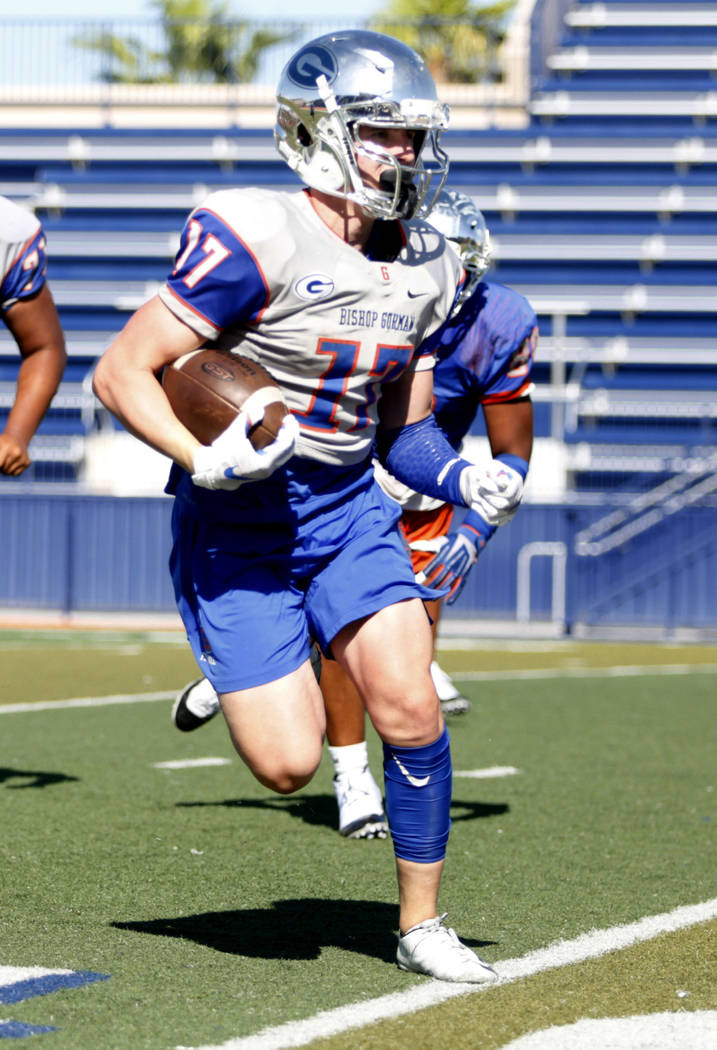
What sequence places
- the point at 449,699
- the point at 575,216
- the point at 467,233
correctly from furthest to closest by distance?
the point at 575,216 < the point at 449,699 < the point at 467,233

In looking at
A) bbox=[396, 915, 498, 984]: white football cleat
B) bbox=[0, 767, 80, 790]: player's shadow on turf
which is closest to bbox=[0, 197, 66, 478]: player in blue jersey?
bbox=[0, 767, 80, 790]: player's shadow on turf

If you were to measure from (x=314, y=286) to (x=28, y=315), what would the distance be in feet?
5.59

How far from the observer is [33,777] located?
5961 mm

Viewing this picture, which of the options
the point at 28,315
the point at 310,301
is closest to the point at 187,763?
the point at 28,315

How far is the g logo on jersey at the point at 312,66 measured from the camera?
3348 millimetres

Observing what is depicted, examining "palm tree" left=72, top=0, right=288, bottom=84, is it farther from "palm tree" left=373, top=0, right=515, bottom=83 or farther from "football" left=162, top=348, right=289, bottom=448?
"football" left=162, top=348, right=289, bottom=448

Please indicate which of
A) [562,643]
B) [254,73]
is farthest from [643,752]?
[254,73]

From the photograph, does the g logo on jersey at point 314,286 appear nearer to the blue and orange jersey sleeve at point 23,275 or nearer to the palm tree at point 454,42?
the blue and orange jersey sleeve at point 23,275

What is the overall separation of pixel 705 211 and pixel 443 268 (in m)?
18.4

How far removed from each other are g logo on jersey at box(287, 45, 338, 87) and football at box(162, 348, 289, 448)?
2.12 feet

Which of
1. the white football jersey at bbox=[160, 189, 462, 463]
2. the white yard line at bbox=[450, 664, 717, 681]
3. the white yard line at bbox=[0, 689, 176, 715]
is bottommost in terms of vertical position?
the white yard line at bbox=[450, 664, 717, 681]

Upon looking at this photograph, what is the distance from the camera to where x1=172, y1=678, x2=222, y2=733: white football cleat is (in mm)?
5438

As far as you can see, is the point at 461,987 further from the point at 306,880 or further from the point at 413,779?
the point at 306,880

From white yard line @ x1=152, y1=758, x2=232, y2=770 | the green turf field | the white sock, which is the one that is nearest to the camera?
the green turf field
